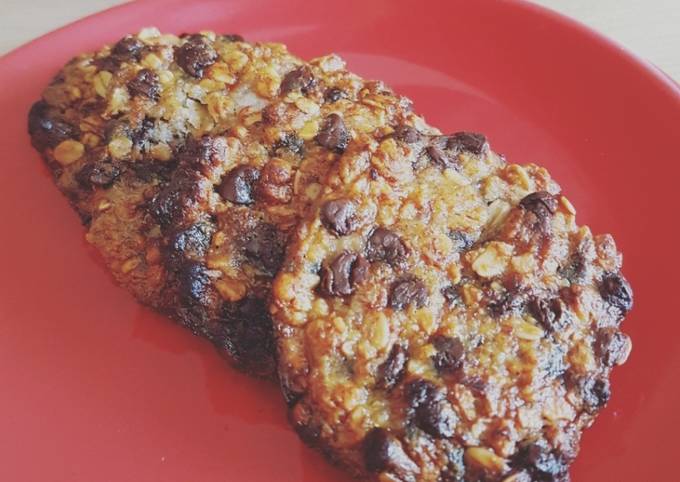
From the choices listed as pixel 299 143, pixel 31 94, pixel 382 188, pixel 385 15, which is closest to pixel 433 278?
pixel 382 188

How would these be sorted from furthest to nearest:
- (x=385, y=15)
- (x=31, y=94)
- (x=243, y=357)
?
(x=385, y=15), (x=31, y=94), (x=243, y=357)

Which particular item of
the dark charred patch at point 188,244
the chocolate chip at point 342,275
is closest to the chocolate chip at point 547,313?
the chocolate chip at point 342,275

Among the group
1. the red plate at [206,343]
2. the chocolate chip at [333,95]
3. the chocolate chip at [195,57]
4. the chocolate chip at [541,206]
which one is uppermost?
the chocolate chip at [195,57]

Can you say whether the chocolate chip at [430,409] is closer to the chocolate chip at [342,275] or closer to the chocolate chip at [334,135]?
the chocolate chip at [342,275]

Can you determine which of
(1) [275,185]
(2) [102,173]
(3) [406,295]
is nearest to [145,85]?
(2) [102,173]

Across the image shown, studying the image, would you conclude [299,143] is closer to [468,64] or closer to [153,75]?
[153,75]

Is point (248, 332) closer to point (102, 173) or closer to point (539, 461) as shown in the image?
point (102, 173)

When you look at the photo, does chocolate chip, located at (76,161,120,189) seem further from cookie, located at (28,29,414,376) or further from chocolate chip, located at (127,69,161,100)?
chocolate chip, located at (127,69,161,100)
